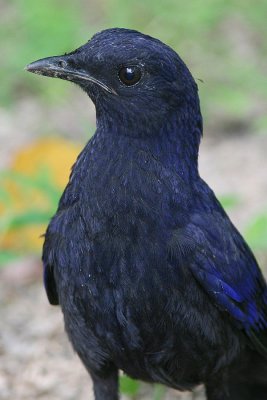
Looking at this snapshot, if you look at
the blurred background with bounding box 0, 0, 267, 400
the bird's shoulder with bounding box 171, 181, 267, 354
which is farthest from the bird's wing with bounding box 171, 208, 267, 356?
the blurred background with bounding box 0, 0, 267, 400

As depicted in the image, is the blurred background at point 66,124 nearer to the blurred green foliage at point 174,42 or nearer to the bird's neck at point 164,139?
the blurred green foliage at point 174,42

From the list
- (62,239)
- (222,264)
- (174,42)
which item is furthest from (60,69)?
(174,42)

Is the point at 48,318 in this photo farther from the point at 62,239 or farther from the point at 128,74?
the point at 128,74

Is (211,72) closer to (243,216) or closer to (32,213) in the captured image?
(243,216)

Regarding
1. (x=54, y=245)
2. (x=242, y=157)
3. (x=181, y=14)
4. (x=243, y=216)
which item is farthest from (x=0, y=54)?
(x=54, y=245)

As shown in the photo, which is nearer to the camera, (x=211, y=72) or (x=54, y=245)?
(x=54, y=245)

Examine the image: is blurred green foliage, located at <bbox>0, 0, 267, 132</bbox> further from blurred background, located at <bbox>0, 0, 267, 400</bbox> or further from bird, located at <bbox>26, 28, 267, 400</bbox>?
bird, located at <bbox>26, 28, 267, 400</bbox>
